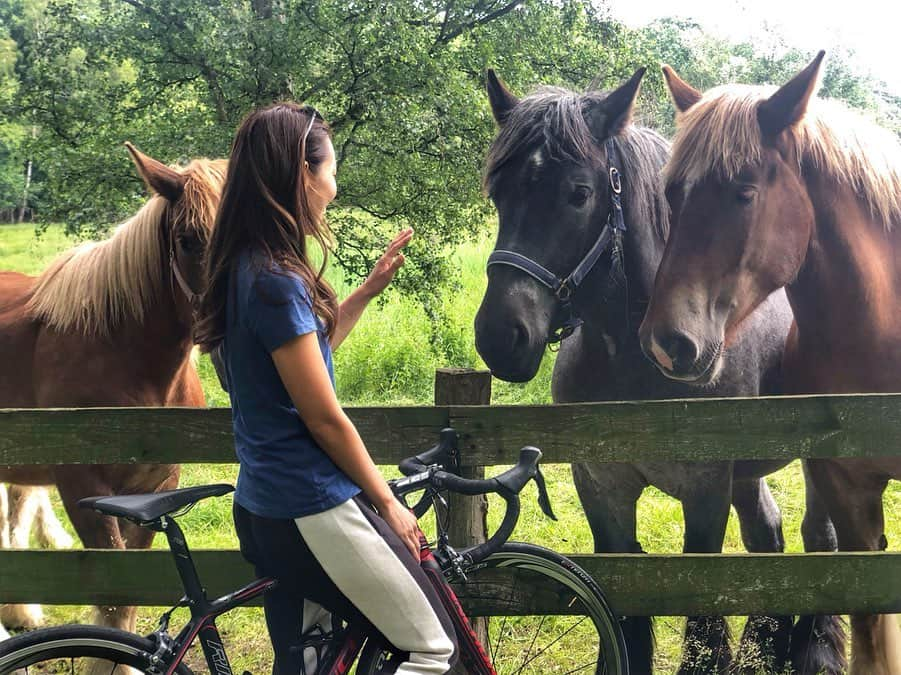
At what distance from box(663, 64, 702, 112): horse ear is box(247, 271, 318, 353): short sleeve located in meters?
2.02

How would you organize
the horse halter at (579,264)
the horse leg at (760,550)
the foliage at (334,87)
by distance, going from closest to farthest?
1. the horse halter at (579,264)
2. the horse leg at (760,550)
3. the foliage at (334,87)

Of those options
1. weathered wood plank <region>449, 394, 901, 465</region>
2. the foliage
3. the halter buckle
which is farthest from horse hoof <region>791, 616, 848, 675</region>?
the foliage

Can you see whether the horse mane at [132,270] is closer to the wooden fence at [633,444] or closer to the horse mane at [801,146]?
the wooden fence at [633,444]

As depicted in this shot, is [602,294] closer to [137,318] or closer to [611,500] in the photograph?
[611,500]

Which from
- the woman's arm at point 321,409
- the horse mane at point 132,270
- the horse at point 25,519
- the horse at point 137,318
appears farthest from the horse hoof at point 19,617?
the woman's arm at point 321,409

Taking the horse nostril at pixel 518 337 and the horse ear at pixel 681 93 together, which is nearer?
the horse nostril at pixel 518 337

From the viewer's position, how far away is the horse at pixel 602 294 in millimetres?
2863

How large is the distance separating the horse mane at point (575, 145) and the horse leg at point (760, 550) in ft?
4.36

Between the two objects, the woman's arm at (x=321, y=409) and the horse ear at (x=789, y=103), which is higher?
the horse ear at (x=789, y=103)

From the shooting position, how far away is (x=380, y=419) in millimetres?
2648

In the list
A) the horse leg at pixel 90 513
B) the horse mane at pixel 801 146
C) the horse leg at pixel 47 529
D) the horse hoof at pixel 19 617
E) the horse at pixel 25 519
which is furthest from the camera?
the horse leg at pixel 47 529

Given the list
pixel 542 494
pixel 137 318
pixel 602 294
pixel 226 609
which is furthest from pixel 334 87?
pixel 226 609

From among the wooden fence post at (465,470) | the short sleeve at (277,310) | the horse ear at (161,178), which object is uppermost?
the horse ear at (161,178)

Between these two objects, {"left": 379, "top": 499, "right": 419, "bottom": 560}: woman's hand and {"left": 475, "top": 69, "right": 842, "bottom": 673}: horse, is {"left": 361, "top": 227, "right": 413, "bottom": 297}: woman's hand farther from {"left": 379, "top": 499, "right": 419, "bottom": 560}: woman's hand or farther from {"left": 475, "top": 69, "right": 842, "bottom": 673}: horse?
{"left": 379, "top": 499, "right": 419, "bottom": 560}: woman's hand
